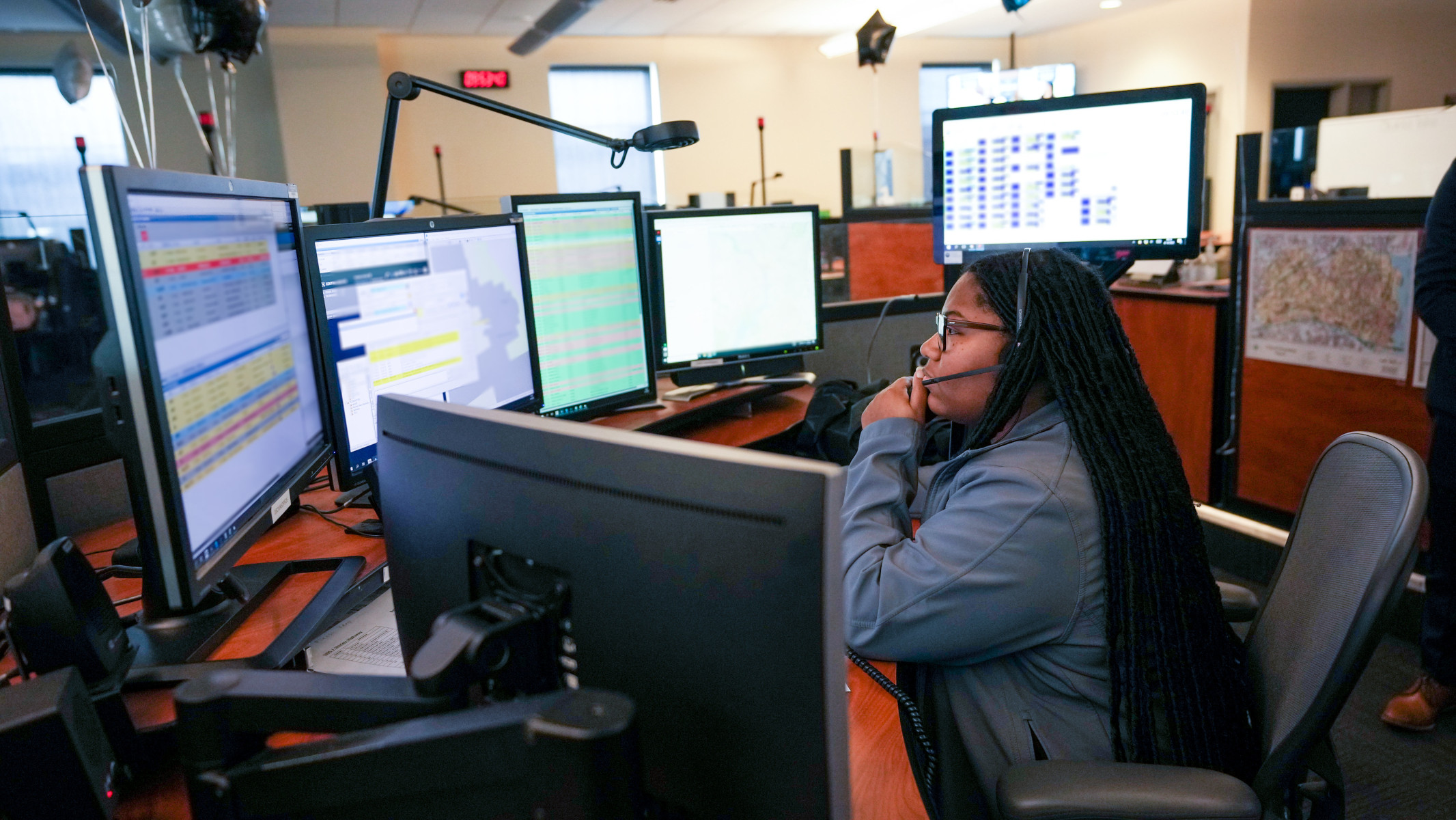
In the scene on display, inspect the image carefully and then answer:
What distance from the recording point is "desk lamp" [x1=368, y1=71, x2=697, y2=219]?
1.55 m

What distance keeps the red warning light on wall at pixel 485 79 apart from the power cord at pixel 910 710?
756 cm

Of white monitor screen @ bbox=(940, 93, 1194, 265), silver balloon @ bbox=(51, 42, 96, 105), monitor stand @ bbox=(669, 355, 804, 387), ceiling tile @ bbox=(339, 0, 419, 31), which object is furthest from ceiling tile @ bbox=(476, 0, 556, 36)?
white monitor screen @ bbox=(940, 93, 1194, 265)

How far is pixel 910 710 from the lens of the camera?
948 mm

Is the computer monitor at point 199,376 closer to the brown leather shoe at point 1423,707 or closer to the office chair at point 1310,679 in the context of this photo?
the office chair at point 1310,679

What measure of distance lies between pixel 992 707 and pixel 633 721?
0.68 meters

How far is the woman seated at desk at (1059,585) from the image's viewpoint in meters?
0.96

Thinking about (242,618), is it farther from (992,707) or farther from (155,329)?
(992,707)

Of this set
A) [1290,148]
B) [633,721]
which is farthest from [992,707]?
[1290,148]

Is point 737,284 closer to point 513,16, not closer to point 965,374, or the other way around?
point 965,374

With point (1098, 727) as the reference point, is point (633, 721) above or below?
above

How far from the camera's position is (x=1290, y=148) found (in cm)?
463

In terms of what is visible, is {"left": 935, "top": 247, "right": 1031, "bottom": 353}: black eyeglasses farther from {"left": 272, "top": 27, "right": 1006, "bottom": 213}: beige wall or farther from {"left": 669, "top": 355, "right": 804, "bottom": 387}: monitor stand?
{"left": 272, "top": 27, "right": 1006, "bottom": 213}: beige wall

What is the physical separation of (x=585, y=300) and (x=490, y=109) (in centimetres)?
44

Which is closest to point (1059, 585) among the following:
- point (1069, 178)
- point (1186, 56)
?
point (1069, 178)
